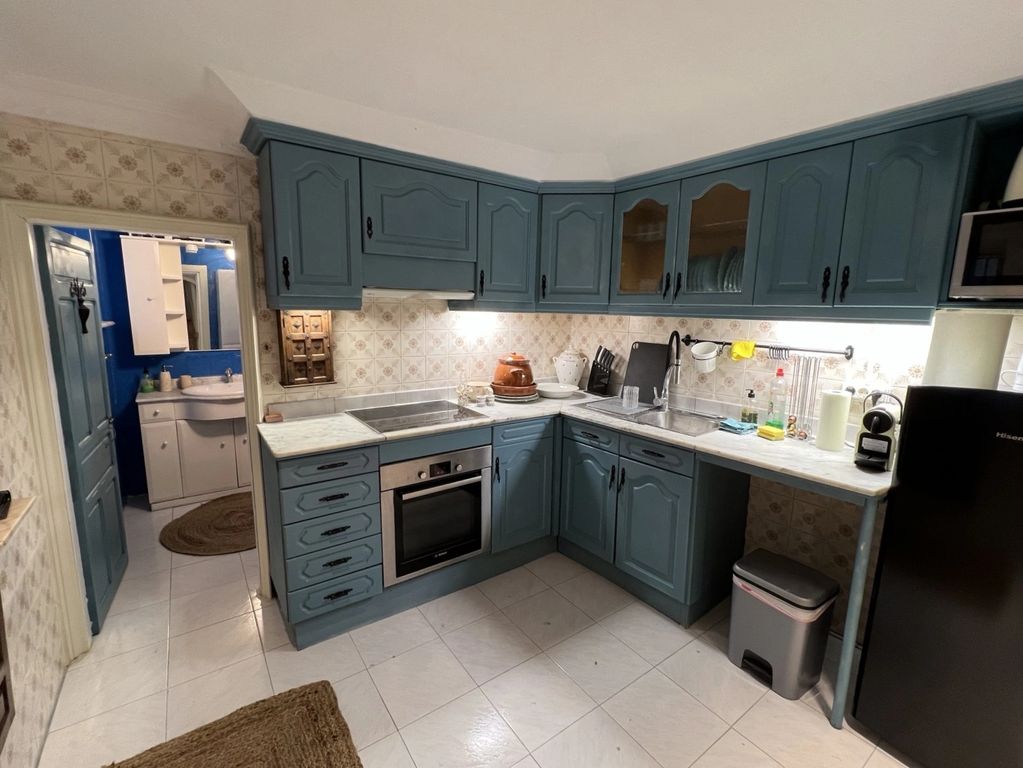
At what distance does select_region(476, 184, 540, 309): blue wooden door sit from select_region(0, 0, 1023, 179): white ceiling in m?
0.43

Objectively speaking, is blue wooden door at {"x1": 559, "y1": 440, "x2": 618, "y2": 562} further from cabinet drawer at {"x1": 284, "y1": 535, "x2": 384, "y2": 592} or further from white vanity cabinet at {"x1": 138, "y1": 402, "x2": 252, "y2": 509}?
white vanity cabinet at {"x1": 138, "y1": 402, "x2": 252, "y2": 509}

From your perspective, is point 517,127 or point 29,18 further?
point 517,127

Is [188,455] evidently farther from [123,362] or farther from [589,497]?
[589,497]

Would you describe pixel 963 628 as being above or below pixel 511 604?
above

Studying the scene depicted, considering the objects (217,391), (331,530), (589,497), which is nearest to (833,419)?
(589,497)

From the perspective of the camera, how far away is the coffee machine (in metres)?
1.76

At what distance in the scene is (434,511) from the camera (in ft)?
7.82

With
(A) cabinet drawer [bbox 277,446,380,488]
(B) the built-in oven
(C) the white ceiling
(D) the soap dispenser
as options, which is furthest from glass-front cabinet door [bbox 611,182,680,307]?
(D) the soap dispenser

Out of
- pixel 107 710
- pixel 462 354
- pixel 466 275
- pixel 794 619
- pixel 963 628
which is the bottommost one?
pixel 107 710

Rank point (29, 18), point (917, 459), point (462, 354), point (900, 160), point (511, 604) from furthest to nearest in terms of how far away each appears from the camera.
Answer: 1. point (462, 354)
2. point (511, 604)
3. point (900, 160)
4. point (917, 459)
5. point (29, 18)

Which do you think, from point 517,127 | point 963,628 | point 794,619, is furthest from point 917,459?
point 517,127

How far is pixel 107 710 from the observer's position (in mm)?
1762

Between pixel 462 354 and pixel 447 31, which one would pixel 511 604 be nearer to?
pixel 462 354

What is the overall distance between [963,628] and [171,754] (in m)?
2.58
